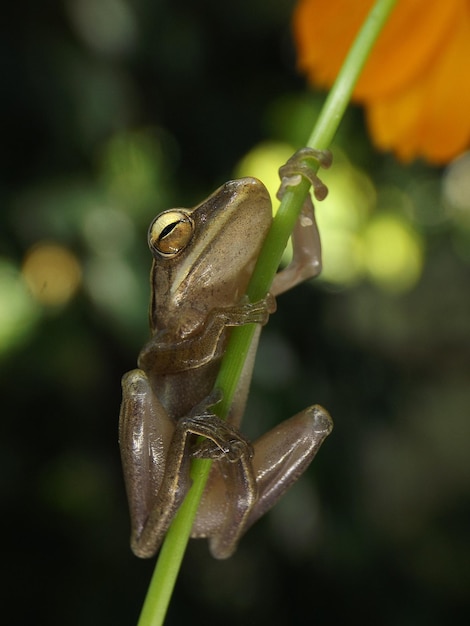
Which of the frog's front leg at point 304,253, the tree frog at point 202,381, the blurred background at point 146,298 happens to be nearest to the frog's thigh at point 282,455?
the tree frog at point 202,381

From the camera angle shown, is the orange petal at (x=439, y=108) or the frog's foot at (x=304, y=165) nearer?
the frog's foot at (x=304, y=165)

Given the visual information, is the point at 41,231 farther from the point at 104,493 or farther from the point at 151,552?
the point at 151,552

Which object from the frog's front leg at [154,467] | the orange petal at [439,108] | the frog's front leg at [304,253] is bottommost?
the frog's front leg at [154,467]

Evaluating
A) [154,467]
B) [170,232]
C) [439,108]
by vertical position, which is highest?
[439,108]

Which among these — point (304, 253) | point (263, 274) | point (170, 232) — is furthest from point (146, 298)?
point (263, 274)

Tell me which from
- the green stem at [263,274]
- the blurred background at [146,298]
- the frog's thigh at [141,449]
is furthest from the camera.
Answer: the blurred background at [146,298]

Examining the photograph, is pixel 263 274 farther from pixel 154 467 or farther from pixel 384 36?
pixel 384 36

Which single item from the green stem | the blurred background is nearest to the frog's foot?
the green stem

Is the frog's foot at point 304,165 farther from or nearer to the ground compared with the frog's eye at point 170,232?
farther from the ground

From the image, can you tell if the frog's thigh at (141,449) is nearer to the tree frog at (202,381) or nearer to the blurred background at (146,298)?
the tree frog at (202,381)
